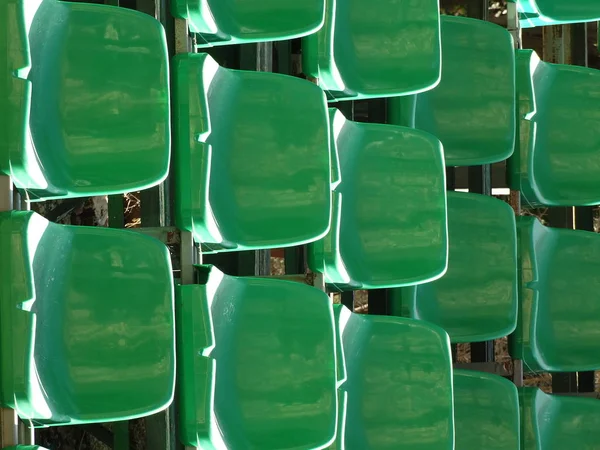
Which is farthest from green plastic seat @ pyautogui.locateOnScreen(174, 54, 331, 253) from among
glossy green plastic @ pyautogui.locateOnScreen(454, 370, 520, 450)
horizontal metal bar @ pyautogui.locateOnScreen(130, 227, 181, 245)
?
glossy green plastic @ pyautogui.locateOnScreen(454, 370, 520, 450)

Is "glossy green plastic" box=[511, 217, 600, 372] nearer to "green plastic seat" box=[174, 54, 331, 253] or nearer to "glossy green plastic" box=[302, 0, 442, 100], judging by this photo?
"glossy green plastic" box=[302, 0, 442, 100]

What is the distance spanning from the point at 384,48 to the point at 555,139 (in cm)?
36

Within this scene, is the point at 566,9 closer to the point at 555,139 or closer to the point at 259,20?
the point at 555,139

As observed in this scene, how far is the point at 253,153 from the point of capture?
4.13 ft

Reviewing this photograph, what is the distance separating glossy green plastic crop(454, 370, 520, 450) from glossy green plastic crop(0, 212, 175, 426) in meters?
0.60

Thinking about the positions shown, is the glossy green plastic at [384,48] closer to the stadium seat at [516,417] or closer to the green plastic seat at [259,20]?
the green plastic seat at [259,20]

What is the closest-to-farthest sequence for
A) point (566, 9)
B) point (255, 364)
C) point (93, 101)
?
point (93, 101) < point (255, 364) < point (566, 9)

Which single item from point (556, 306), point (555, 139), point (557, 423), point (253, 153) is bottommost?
point (557, 423)

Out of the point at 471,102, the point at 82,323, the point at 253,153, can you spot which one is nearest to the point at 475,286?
the point at 471,102

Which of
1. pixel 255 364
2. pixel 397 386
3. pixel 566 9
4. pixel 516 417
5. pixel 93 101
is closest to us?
pixel 93 101

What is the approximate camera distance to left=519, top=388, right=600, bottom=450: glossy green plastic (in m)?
1.59

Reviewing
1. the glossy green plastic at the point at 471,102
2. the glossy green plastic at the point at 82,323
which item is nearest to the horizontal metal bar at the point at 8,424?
the glossy green plastic at the point at 82,323

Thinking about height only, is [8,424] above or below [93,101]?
below

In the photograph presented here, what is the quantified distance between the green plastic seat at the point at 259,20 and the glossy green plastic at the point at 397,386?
0.37 m
